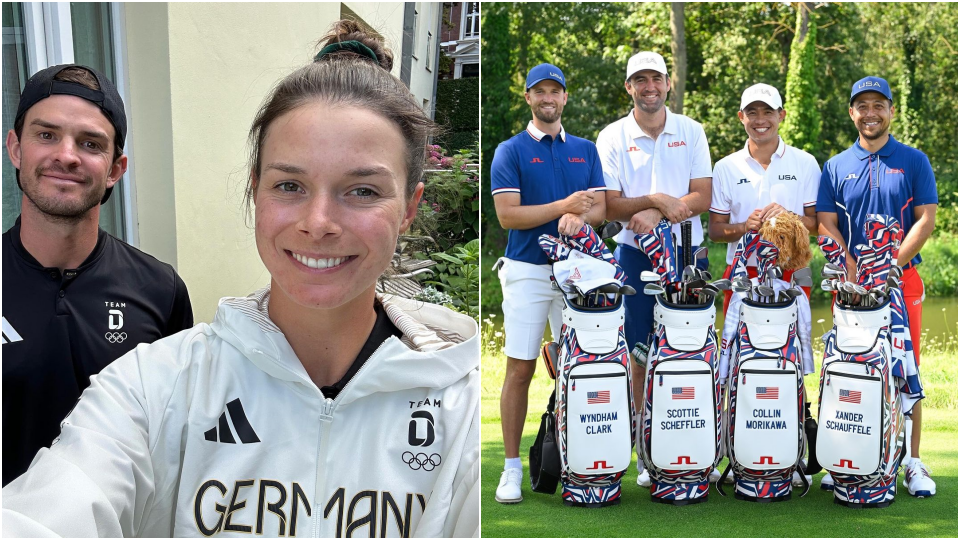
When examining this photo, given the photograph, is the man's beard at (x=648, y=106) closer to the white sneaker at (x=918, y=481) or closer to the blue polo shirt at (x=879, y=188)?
the blue polo shirt at (x=879, y=188)

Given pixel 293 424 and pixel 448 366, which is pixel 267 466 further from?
pixel 448 366

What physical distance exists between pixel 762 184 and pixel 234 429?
3.01 metres

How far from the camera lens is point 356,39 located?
75.3 inches

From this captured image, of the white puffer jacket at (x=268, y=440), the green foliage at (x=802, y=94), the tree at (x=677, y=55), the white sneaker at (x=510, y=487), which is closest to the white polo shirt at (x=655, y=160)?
the white sneaker at (x=510, y=487)

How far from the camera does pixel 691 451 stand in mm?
3588

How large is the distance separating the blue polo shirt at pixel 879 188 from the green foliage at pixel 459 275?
181 cm

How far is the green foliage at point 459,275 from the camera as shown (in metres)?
4.65

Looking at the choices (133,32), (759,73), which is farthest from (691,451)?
(759,73)

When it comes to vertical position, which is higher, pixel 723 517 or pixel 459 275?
pixel 459 275

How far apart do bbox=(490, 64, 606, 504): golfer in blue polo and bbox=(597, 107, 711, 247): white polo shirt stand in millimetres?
159

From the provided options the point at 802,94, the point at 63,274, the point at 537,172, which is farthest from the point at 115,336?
the point at 802,94

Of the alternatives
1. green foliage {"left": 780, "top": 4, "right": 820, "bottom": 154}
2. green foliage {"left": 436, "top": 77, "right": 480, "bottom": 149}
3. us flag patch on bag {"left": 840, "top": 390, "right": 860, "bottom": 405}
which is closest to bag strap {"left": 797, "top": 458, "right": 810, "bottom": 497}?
us flag patch on bag {"left": 840, "top": 390, "right": 860, "bottom": 405}

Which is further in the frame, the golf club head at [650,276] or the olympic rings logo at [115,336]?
the golf club head at [650,276]

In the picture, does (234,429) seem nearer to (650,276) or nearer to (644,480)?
(650,276)
